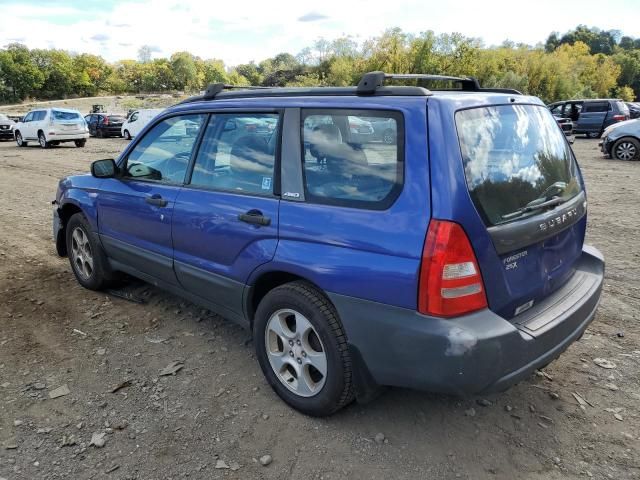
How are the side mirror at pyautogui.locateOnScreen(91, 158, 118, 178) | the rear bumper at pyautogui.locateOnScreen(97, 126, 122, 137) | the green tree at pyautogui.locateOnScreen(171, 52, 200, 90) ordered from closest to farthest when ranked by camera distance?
1. the side mirror at pyautogui.locateOnScreen(91, 158, 118, 178)
2. the rear bumper at pyautogui.locateOnScreen(97, 126, 122, 137)
3. the green tree at pyautogui.locateOnScreen(171, 52, 200, 90)

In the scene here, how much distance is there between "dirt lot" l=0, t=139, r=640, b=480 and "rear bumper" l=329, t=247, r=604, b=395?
18.5 inches

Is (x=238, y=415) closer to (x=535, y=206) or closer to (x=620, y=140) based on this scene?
(x=535, y=206)

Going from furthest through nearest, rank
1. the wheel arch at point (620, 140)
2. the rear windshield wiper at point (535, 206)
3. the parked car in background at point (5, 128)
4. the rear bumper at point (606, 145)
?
1. the parked car in background at point (5, 128)
2. the rear bumper at point (606, 145)
3. the wheel arch at point (620, 140)
4. the rear windshield wiper at point (535, 206)

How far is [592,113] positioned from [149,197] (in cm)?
2463

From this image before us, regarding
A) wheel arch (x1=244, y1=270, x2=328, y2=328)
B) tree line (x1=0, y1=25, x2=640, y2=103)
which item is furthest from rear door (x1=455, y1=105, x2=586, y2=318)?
tree line (x1=0, y1=25, x2=640, y2=103)

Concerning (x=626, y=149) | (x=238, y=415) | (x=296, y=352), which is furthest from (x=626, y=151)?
(x=238, y=415)

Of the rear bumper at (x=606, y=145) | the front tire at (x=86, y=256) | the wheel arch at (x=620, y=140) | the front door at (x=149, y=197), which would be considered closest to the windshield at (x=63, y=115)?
the front tire at (x=86, y=256)

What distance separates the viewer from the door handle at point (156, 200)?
11.8 feet

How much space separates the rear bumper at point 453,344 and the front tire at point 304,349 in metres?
0.12

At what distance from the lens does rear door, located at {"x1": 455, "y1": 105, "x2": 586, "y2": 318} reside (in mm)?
2328

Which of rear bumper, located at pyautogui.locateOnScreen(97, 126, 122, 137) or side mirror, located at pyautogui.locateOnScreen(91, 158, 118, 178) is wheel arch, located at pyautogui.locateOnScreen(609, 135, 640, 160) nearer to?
side mirror, located at pyautogui.locateOnScreen(91, 158, 118, 178)

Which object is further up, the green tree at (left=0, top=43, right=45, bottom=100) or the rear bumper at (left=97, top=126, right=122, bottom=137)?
the green tree at (left=0, top=43, right=45, bottom=100)

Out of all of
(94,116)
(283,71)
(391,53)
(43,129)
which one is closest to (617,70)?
(391,53)

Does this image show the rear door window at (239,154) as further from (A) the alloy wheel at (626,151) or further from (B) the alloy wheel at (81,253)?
(A) the alloy wheel at (626,151)
